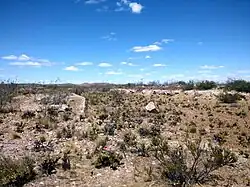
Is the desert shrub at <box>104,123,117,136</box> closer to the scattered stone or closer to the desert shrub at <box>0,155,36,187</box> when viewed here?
the scattered stone

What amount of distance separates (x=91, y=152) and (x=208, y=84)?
40.6 meters

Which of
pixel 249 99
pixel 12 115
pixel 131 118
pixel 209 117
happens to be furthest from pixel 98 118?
pixel 249 99

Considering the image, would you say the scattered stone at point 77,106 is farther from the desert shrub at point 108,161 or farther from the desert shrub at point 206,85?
the desert shrub at point 206,85

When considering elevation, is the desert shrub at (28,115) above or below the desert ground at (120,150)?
above

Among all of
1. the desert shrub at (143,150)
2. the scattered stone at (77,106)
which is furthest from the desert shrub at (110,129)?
the scattered stone at (77,106)

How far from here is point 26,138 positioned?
15.8m

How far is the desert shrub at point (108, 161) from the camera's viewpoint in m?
11.5

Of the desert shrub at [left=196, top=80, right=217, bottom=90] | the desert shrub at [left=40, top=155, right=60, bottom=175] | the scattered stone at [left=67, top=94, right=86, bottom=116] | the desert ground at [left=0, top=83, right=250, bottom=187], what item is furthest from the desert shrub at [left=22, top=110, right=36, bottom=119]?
the desert shrub at [left=196, top=80, right=217, bottom=90]

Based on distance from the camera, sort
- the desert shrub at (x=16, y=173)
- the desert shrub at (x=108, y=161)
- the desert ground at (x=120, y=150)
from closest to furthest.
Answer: the desert shrub at (x=16, y=173) → the desert ground at (x=120, y=150) → the desert shrub at (x=108, y=161)

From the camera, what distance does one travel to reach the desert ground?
408 inches

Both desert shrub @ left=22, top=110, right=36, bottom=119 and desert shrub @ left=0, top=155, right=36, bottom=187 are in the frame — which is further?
desert shrub @ left=22, top=110, right=36, bottom=119

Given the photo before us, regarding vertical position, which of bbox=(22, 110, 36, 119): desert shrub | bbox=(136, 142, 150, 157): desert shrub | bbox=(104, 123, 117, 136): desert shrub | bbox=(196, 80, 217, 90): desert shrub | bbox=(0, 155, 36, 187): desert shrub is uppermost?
bbox=(196, 80, 217, 90): desert shrub

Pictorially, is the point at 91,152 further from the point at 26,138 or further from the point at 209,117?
the point at 209,117

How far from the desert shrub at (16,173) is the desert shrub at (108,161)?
2277mm
